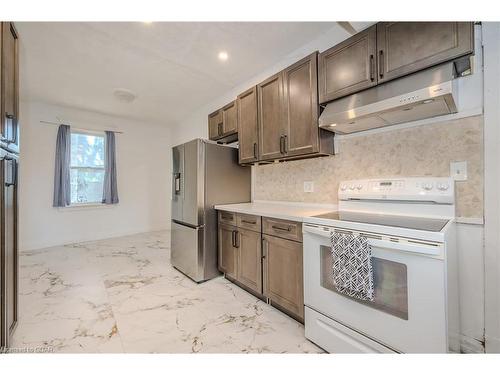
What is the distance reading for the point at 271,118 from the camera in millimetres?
2363

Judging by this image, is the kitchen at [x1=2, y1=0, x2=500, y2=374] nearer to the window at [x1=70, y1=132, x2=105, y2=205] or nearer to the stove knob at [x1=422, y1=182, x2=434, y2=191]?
the stove knob at [x1=422, y1=182, x2=434, y2=191]

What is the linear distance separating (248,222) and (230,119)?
1441mm

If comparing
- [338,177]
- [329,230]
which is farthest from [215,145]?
[329,230]

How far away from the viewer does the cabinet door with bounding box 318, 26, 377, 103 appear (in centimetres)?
162

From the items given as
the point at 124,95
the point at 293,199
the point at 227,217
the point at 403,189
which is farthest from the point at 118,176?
the point at 403,189

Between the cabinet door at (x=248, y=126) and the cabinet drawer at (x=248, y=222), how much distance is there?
Answer: 66 centimetres

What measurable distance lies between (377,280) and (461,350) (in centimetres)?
85

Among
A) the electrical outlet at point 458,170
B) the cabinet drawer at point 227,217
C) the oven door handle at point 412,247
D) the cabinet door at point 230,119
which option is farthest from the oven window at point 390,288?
the cabinet door at point 230,119

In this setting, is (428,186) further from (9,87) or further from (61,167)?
(61,167)

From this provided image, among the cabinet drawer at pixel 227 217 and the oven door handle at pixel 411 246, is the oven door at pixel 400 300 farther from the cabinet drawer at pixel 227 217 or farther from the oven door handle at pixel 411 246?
the cabinet drawer at pixel 227 217

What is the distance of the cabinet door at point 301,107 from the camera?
78.2 inches

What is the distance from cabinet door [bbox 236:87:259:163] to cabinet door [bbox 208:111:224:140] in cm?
47
